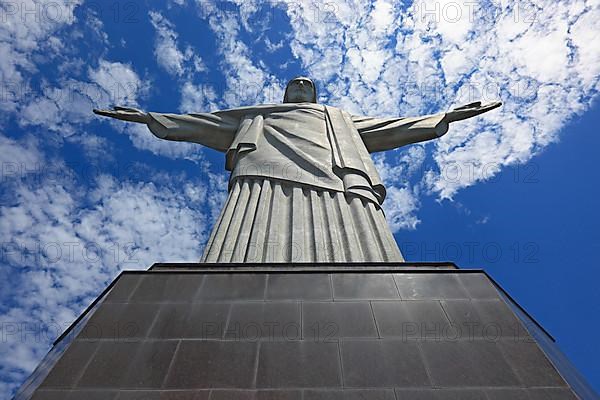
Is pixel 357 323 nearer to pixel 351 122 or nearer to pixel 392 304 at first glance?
pixel 392 304

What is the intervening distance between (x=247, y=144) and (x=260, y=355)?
5.16m

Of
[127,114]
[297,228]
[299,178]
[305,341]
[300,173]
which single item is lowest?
[305,341]

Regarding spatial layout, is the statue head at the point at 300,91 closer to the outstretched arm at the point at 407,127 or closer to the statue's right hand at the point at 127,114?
the outstretched arm at the point at 407,127

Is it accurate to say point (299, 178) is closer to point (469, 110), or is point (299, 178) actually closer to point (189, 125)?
point (189, 125)

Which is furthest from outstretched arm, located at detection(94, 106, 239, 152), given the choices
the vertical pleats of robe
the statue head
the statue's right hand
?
the vertical pleats of robe

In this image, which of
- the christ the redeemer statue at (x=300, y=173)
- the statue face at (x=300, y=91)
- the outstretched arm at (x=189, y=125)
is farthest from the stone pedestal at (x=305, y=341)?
the statue face at (x=300, y=91)

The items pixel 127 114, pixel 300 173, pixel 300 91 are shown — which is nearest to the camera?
pixel 300 173

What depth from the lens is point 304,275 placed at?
14.9 ft

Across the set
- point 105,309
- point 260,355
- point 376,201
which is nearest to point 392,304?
point 260,355

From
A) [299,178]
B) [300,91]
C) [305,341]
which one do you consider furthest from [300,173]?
[300,91]

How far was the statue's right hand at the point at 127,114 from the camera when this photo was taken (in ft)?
31.3

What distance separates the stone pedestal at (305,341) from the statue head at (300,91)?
22.4 ft

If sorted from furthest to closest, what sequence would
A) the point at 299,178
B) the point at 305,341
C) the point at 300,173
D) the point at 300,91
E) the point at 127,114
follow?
the point at 300,91, the point at 127,114, the point at 300,173, the point at 299,178, the point at 305,341

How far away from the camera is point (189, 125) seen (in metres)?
9.87
